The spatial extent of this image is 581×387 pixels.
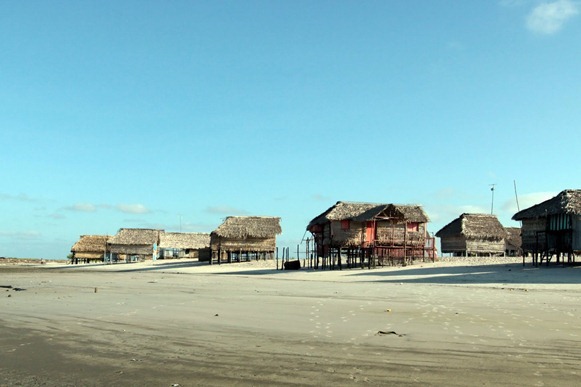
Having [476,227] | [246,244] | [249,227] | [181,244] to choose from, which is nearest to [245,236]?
[246,244]

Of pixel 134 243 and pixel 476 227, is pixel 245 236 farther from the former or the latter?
pixel 134 243

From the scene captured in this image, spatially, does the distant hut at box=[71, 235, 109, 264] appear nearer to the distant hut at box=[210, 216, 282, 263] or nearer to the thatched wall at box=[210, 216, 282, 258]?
the distant hut at box=[210, 216, 282, 263]

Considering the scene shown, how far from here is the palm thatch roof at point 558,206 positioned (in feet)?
95.8

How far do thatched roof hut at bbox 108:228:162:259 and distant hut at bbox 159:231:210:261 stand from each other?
1.26m

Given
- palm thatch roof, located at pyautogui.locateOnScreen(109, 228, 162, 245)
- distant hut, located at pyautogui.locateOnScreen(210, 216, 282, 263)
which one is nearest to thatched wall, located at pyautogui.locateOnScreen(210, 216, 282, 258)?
distant hut, located at pyautogui.locateOnScreen(210, 216, 282, 263)

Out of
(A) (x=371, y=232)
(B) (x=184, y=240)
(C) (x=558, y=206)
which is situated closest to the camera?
(C) (x=558, y=206)

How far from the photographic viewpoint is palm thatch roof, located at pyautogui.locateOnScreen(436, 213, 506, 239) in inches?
1916

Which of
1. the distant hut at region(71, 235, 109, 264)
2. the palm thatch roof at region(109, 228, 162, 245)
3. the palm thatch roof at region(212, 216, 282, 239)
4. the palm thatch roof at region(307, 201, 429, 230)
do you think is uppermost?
the palm thatch roof at region(307, 201, 429, 230)

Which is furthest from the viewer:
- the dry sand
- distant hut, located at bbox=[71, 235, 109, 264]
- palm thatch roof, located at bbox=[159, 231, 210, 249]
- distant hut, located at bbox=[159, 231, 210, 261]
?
distant hut, located at bbox=[71, 235, 109, 264]

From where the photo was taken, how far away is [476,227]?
4944 centimetres

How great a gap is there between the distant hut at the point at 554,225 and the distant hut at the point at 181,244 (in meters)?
42.7

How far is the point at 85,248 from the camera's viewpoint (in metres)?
73.8

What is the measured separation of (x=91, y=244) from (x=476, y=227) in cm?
4981

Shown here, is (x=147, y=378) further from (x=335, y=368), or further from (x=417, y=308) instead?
(x=417, y=308)
